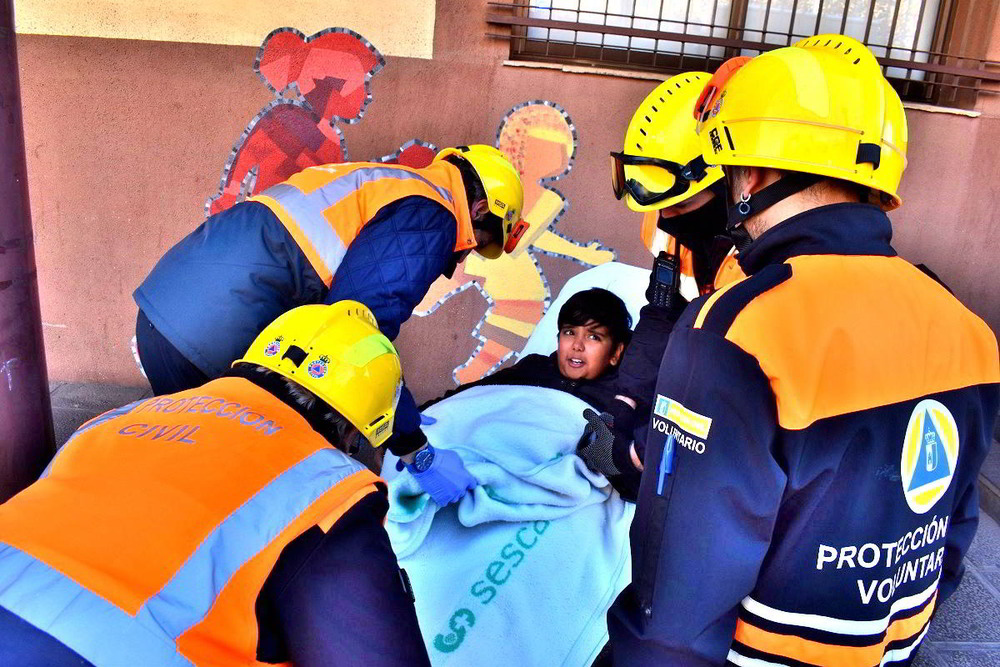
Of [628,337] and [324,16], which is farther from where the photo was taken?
[324,16]

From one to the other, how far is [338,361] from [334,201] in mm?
994

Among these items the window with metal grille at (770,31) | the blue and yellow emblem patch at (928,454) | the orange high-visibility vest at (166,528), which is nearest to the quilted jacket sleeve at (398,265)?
the orange high-visibility vest at (166,528)

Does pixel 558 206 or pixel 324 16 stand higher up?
pixel 324 16

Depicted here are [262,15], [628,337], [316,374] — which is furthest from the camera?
[262,15]

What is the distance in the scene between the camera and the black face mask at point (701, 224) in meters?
2.41

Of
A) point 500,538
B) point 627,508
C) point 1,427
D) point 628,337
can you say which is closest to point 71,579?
point 1,427

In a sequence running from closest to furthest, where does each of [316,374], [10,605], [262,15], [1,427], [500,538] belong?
1. [10,605]
2. [316,374]
3. [1,427]
4. [500,538]
5. [262,15]

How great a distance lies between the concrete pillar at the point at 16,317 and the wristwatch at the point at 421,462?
98 cm

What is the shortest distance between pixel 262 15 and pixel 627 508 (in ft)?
9.74

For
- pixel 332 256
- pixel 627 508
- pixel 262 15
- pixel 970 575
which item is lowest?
pixel 970 575

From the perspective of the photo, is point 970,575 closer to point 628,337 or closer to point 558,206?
point 628,337

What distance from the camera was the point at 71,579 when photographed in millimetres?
1067

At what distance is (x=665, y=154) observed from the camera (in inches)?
92.9

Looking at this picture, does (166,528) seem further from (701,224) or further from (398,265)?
(701,224)
